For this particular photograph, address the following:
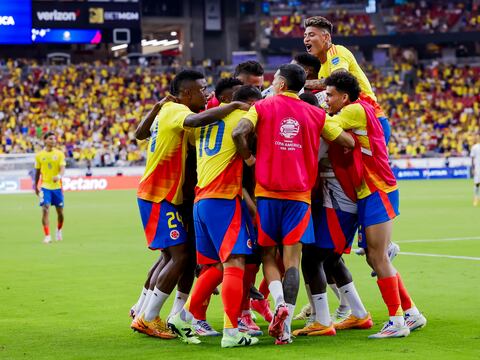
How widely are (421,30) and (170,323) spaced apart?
2467 inches

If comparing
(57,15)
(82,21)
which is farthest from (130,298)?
(82,21)

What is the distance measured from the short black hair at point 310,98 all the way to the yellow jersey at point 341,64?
96cm

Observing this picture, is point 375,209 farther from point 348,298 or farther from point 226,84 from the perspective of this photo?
point 226,84

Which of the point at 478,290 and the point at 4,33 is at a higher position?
the point at 4,33

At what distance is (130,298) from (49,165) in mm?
10264

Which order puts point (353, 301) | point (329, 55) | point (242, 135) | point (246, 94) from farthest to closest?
point (329, 55), point (353, 301), point (246, 94), point (242, 135)

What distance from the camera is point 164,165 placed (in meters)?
9.40

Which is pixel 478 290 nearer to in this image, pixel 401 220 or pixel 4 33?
pixel 401 220

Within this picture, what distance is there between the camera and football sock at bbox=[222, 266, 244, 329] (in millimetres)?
8594

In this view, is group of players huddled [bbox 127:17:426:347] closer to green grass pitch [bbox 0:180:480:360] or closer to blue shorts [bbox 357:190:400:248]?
blue shorts [bbox 357:190:400:248]

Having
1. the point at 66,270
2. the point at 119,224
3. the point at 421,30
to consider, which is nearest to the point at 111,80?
the point at 421,30

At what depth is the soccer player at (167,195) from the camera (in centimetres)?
929

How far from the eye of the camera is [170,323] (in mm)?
9000

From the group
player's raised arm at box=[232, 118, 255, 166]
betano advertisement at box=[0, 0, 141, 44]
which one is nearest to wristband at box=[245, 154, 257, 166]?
player's raised arm at box=[232, 118, 255, 166]
